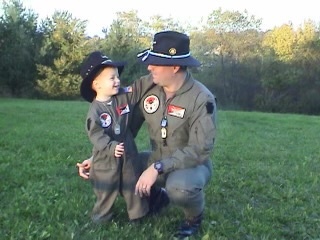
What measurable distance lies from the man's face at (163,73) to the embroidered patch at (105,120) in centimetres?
43

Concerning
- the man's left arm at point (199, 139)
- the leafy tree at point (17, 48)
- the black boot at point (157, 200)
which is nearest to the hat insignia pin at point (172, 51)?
the man's left arm at point (199, 139)

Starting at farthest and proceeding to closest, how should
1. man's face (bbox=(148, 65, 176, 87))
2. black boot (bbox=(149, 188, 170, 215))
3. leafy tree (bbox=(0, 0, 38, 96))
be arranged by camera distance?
leafy tree (bbox=(0, 0, 38, 96)) < black boot (bbox=(149, 188, 170, 215)) < man's face (bbox=(148, 65, 176, 87))

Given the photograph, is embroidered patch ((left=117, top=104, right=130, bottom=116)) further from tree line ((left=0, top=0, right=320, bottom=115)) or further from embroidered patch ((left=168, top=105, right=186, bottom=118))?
tree line ((left=0, top=0, right=320, bottom=115))

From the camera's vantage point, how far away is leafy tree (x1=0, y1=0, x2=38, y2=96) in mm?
39125

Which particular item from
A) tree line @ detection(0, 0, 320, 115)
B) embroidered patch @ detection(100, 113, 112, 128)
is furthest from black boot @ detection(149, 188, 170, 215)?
tree line @ detection(0, 0, 320, 115)

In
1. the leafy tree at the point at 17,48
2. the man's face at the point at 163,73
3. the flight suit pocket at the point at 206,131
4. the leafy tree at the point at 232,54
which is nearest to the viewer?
the flight suit pocket at the point at 206,131

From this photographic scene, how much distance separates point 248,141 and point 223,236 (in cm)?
783

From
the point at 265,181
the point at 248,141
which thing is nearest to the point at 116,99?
the point at 265,181

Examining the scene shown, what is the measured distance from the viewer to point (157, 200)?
4422 millimetres

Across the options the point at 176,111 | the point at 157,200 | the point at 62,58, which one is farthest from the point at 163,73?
the point at 62,58

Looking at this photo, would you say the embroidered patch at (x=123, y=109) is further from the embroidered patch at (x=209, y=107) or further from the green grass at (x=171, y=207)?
the green grass at (x=171, y=207)

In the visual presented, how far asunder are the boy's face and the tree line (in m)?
34.3

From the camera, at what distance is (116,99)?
400 centimetres

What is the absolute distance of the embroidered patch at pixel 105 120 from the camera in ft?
12.7
